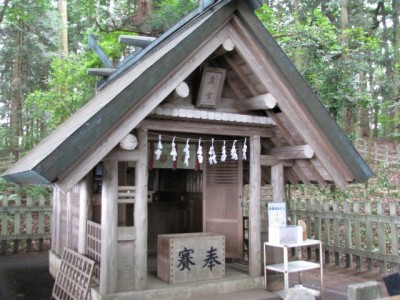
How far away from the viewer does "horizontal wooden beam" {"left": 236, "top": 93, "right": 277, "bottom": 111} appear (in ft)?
20.7

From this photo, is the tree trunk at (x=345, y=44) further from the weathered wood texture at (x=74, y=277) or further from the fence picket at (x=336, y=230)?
the weathered wood texture at (x=74, y=277)

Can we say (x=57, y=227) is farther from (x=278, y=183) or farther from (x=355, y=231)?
(x=355, y=231)

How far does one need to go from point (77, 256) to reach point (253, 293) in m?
3.16

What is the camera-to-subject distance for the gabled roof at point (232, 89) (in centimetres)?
486

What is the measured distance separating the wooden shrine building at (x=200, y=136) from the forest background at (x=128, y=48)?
5553 mm

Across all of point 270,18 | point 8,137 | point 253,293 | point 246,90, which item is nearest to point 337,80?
point 270,18

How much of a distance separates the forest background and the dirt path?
19.2 ft

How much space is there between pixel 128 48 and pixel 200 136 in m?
10.1

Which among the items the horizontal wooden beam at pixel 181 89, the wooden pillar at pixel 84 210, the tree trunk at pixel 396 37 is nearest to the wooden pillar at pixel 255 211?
the horizontal wooden beam at pixel 181 89

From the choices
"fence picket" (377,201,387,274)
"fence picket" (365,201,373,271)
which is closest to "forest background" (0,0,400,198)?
"fence picket" (365,201,373,271)

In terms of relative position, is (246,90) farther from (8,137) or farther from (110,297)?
(8,137)

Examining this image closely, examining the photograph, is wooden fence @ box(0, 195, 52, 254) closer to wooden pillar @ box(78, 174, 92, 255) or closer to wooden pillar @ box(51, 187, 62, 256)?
wooden pillar @ box(51, 187, 62, 256)

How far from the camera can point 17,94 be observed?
2111 centimetres

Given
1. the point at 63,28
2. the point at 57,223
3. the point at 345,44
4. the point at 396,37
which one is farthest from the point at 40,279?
the point at 396,37
